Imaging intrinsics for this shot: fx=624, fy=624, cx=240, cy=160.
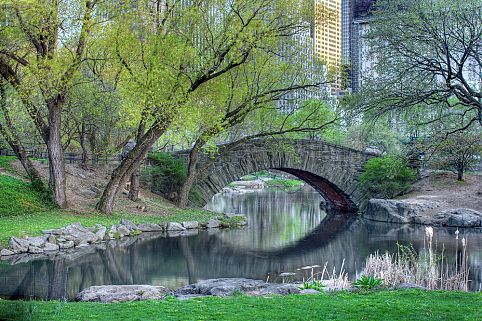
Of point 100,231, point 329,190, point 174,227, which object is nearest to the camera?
point 100,231

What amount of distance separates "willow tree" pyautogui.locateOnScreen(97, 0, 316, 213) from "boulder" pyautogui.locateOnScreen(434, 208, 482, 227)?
35.2 ft

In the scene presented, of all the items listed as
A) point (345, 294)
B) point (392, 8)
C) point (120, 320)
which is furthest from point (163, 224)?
point (120, 320)

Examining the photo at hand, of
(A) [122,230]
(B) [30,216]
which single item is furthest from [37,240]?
(A) [122,230]

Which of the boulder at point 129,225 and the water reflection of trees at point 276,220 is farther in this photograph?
the water reflection of trees at point 276,220

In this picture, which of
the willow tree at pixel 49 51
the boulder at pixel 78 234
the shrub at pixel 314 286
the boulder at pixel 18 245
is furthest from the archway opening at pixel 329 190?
the shrub at pixel 314 286

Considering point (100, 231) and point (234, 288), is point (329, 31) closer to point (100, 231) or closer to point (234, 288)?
point (100, 231)

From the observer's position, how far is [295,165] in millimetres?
30344

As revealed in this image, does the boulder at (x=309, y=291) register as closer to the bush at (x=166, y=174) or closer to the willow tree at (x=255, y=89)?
the willow tree at (x=255, y=89)

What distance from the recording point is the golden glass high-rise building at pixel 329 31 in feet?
78.5

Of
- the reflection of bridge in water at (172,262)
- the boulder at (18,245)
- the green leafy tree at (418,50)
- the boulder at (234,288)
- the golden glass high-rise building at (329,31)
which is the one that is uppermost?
the golden glass high-rise building at (329,31)

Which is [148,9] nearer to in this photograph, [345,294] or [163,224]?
[163,224]

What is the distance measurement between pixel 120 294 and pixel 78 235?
8075 mm

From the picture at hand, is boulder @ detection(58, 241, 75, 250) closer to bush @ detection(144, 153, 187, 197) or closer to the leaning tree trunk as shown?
bush @ detection(144, 153, 187, 197)

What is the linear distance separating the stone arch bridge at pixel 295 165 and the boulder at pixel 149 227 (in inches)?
230
